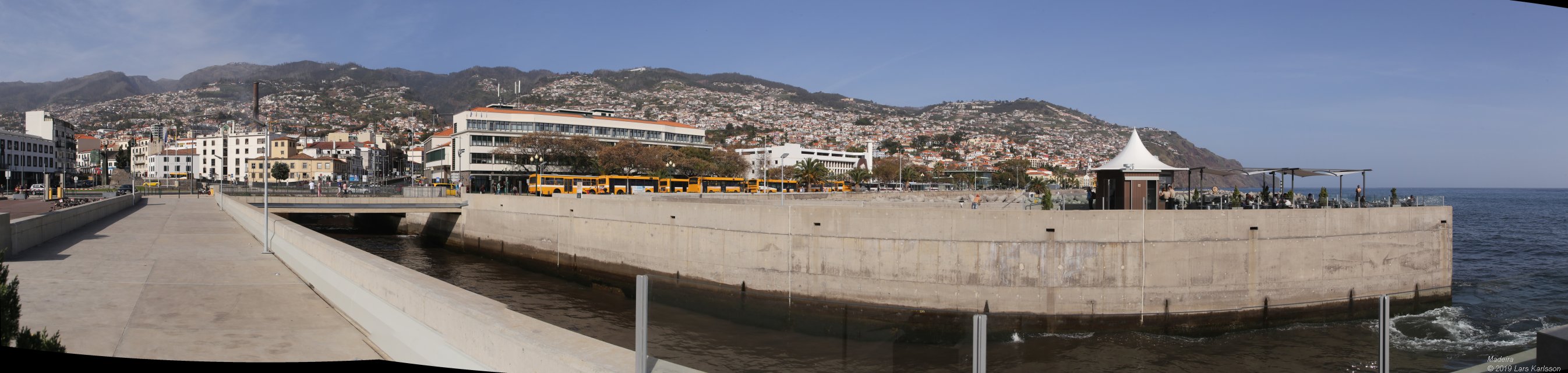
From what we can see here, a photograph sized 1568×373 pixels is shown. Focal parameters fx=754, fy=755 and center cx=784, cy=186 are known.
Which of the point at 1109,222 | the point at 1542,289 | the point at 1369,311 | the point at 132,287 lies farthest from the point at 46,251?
the point at 1542,289

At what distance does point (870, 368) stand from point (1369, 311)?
2515cm

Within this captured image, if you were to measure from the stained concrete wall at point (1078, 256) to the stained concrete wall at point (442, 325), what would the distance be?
14780mm

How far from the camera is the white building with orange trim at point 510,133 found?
83.9 meters

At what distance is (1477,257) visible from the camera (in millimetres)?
39906

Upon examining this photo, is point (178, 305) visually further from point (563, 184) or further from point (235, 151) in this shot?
point (235, 151)

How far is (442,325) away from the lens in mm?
7074

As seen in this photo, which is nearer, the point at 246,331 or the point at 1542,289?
the point at 246,331

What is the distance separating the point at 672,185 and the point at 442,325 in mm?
53598

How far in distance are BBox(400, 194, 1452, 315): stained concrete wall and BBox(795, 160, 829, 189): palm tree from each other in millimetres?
51231

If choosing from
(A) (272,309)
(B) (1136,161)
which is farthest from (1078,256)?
(A) (272,309)

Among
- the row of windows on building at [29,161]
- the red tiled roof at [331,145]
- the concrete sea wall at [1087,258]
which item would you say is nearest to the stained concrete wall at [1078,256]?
the concrete sea wall at [1087,258]

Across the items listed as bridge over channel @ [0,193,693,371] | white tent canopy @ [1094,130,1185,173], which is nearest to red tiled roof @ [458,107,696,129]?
bridge over channel @ [0,193,693,371]

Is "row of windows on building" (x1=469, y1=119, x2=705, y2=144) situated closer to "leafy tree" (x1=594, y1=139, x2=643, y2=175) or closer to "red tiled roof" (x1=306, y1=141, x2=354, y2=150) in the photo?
"leafy tree" (x1=594, y1=139, x2=643, y2=175)

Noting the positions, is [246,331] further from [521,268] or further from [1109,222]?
[521,268]
